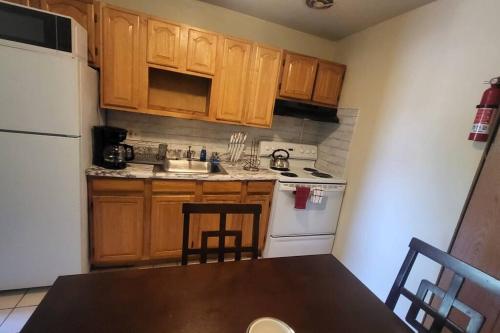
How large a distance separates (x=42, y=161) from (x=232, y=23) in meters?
2.10

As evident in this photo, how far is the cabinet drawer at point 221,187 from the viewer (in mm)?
2150

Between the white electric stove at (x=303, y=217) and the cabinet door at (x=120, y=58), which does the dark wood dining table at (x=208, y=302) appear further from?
the cabinet door at (x=120, y=58)

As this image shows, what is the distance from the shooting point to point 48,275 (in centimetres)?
177

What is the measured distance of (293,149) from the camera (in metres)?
2.87

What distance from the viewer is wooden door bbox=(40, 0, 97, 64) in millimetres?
1726

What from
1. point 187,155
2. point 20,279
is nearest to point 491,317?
point 187,155

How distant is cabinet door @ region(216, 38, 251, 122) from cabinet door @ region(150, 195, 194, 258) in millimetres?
928

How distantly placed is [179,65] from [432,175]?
223 cm

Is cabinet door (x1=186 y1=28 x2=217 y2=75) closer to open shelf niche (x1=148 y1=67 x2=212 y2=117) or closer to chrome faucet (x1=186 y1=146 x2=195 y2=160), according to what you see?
open shelf niche (x1=148 y1=67 x2=212 y2=117)

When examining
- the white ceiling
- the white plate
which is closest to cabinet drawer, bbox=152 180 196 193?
the white plate

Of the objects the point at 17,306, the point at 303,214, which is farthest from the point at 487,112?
the point at 17,306

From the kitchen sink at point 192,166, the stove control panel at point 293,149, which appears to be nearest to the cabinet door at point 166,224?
the kitchen sink at point 192,166

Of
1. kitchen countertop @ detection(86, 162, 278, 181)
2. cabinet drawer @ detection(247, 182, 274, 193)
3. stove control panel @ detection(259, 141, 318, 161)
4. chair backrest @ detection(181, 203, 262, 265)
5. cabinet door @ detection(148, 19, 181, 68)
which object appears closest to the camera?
chair backrest @ detection(181, 203, 262, 265)

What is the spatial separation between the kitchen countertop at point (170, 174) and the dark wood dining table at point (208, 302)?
1087 mm
